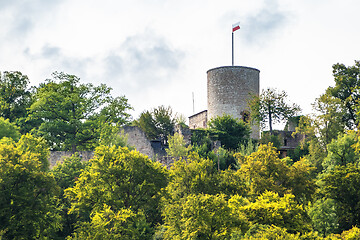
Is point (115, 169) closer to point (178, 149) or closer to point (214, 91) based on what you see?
point (178, 149)

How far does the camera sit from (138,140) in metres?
47.3

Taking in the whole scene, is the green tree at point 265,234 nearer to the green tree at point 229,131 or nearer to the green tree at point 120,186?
the green tree at point 120,186

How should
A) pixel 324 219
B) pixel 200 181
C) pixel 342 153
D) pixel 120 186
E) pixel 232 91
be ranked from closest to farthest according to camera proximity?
pixel 120 186 < pixel 324 219 < pixel 200 181 < pixel 342 153 < pixel 232 91

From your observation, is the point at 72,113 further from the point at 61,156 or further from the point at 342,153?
the point at 342,153

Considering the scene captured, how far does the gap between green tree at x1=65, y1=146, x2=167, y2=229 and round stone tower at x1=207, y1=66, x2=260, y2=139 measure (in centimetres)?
2216

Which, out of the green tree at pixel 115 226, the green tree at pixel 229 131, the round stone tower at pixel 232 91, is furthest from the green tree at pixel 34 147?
the round stone tower at pixel 232 91

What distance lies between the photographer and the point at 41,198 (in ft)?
101

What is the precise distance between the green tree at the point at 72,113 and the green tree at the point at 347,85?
20.1 meters

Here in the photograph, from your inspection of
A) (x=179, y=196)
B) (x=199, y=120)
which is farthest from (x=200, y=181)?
(x=199, y=120)

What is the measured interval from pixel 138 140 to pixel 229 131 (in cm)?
807

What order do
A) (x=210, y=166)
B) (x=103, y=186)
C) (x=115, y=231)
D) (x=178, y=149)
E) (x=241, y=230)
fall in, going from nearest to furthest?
1. (x=241, y=230)
2. (x=115, y=231)
3. (x=103, y=186)
4. (x=210, y=166)
5. (x=178, y=149)

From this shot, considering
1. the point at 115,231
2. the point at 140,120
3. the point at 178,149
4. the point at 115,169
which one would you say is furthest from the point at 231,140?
the point at 115,231

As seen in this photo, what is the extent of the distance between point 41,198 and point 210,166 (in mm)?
9853

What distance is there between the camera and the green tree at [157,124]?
2089 inches
